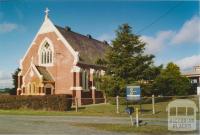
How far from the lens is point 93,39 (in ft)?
180

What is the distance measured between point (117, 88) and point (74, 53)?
1006 cm

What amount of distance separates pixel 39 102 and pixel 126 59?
9.46 m

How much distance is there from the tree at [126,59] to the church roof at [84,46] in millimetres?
8952

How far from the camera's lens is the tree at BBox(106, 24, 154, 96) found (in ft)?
111

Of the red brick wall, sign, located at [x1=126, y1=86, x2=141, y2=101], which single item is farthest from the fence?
sign, located at [x1=126, y1=86, x2=141, y2=101]

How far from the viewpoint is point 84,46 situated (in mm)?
47844

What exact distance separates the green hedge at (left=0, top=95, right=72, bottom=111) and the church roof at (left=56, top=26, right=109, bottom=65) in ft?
37.9

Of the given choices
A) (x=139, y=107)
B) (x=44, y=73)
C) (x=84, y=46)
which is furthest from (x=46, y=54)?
(x=139, y=107)

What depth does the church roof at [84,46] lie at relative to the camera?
146ft

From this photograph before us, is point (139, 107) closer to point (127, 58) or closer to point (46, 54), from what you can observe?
point (127, 58)

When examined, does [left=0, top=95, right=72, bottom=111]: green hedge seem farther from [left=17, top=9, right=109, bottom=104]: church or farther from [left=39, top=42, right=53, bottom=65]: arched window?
[left=39, top=42, right=53, bottom=65]: arched window

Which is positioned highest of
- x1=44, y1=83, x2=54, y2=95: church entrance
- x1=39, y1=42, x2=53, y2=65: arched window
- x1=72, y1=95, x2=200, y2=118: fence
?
x1=39, y1=42, x2=53, y2=65: arched window

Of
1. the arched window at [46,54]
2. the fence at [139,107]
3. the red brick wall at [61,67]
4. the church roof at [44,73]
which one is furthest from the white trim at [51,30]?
the fence at [139,107]

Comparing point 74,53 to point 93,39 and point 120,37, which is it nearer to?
point 120,37
